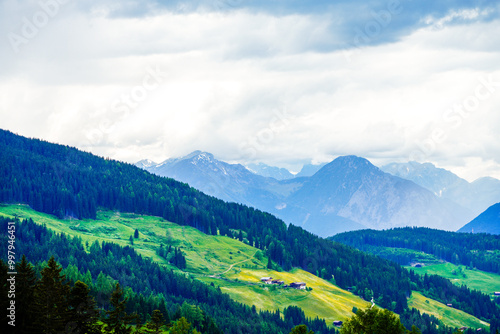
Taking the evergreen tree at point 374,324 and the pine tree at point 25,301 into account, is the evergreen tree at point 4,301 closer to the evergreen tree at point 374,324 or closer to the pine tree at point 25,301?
the pine tree at point 25,301

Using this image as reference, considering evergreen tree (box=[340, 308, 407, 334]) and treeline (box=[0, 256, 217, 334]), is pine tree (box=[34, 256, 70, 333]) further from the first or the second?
evergreen tree (box=[340, 308, 407, 334])

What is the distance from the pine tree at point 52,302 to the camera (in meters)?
77.9

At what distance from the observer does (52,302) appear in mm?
80938

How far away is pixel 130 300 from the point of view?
14988 cm

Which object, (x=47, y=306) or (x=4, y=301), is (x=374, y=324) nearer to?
(x=47, y=306)

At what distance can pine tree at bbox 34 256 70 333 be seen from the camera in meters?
77.9

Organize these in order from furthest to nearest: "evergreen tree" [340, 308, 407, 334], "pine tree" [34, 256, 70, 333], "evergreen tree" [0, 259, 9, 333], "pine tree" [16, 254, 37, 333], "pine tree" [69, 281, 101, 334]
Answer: "evergreen tree" [340, 308, 407, 334]
"pine tree" [69, 281, 101, 334]
"pine tree" [34, 256, 70, 333]
"pine tree" [16, 254, 37, 333]
"evergreen tree" [0, 259, 9, 333]

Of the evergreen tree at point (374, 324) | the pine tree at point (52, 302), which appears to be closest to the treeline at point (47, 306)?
the pine tree at point (52, 302)

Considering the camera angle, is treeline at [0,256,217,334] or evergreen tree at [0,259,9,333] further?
treeline at [0,256,217,334]

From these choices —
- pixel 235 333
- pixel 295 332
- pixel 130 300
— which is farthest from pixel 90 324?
pixel 235 333

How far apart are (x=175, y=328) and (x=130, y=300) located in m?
45.7

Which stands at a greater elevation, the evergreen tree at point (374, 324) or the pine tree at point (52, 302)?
the pine tree at point (52, 302)

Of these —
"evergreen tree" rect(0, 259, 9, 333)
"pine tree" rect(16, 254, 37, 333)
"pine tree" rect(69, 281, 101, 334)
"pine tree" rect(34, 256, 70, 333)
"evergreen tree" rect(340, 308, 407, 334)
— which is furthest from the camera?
"evergreen tree" rect(340, 308, 407, 334)

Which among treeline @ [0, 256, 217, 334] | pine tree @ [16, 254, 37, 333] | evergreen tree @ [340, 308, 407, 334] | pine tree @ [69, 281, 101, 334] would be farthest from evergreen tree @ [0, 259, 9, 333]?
evergreen tree @ [340, 308, 407, 334]
